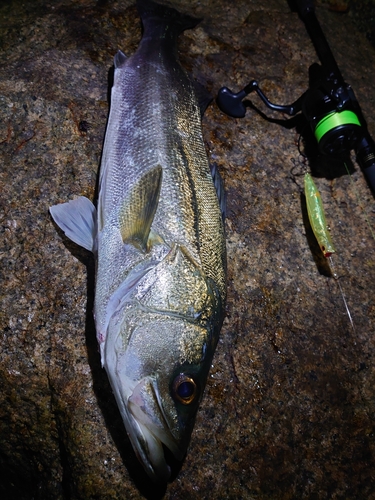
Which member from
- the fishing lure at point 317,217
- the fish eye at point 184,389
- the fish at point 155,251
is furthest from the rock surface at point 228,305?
the fish eye at point 184,389

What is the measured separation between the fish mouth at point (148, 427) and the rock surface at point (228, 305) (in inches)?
17.0

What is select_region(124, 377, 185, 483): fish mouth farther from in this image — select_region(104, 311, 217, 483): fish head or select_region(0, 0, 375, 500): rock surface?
select_region(0, 0, 375, 500): rock surface

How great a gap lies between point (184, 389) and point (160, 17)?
119 inches

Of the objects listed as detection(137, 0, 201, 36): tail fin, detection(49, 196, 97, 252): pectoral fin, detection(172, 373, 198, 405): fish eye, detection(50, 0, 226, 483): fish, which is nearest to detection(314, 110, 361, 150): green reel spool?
detection(50, 0, 226, 483): fish

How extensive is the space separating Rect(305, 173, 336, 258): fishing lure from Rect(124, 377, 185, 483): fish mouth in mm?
1772

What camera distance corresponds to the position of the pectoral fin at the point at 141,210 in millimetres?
2289

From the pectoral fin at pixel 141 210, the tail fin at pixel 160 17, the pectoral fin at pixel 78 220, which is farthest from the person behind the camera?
the tail fin at pixel 160 17

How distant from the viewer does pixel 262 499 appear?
2406mm

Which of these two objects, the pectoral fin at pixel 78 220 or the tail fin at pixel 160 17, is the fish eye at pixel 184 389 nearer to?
the pectoral fin at pixel 78 220

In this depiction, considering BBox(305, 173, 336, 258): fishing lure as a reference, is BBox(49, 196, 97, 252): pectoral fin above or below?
below

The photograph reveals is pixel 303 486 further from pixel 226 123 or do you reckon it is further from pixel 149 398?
pixel 226 123

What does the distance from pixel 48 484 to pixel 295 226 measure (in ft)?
8.13

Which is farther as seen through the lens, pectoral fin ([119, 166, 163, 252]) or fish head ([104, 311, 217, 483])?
pectoral fin ([119, 166, 163, 252])

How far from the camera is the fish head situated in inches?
76.0
